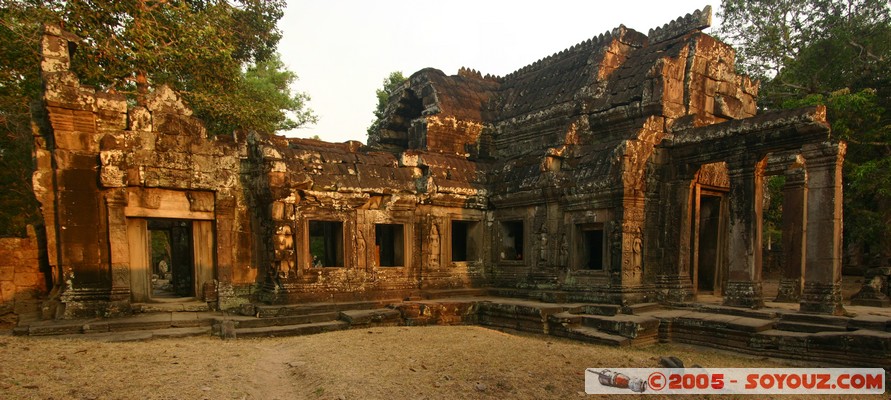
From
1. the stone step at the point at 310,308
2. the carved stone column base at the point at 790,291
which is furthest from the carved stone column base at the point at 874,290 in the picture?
the stone step at the point at 310,308

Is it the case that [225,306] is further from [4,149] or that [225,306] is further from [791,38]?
[791,38]

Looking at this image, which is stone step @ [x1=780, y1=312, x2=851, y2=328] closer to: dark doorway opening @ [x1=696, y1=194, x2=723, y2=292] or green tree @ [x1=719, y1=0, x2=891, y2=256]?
dark doorway opening @ [x1=696, y1=194, x2=723, y2=292]

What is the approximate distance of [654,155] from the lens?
33.8ft

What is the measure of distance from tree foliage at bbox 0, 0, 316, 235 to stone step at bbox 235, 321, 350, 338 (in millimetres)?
Answer: 5262

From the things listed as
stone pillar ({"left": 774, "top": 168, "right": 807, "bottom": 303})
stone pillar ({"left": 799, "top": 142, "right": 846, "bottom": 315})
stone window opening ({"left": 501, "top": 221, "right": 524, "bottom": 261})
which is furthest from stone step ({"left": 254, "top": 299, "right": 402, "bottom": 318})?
stone pillar ({"left": 774, "top": 168, "right": 807, "bottom": 303})

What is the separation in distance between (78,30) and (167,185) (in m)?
4.95

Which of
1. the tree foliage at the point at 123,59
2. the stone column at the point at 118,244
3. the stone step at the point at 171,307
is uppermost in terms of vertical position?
the tree foliage at the point at 123,59

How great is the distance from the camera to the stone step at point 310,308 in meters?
9.00

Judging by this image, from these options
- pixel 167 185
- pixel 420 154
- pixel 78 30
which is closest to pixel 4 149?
pixel 78 30

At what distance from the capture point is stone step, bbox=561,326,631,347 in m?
8.03

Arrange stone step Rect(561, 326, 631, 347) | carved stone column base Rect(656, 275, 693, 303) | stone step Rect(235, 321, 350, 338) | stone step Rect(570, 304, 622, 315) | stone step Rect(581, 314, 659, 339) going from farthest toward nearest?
carved stone column base Rect(656, 275, 693, 303), stone step Rect(570, 304, 622, 315), stone step Rect(235, 321, 350, 338), stone step Rect(581, 314, 659, 339), stone step Rect(561, 326, 631, 347)

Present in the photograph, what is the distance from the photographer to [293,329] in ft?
28.2

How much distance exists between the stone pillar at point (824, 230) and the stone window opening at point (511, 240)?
5.99 metres

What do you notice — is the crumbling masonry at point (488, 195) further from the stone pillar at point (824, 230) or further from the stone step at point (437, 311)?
the stone step at point (437, 311)
